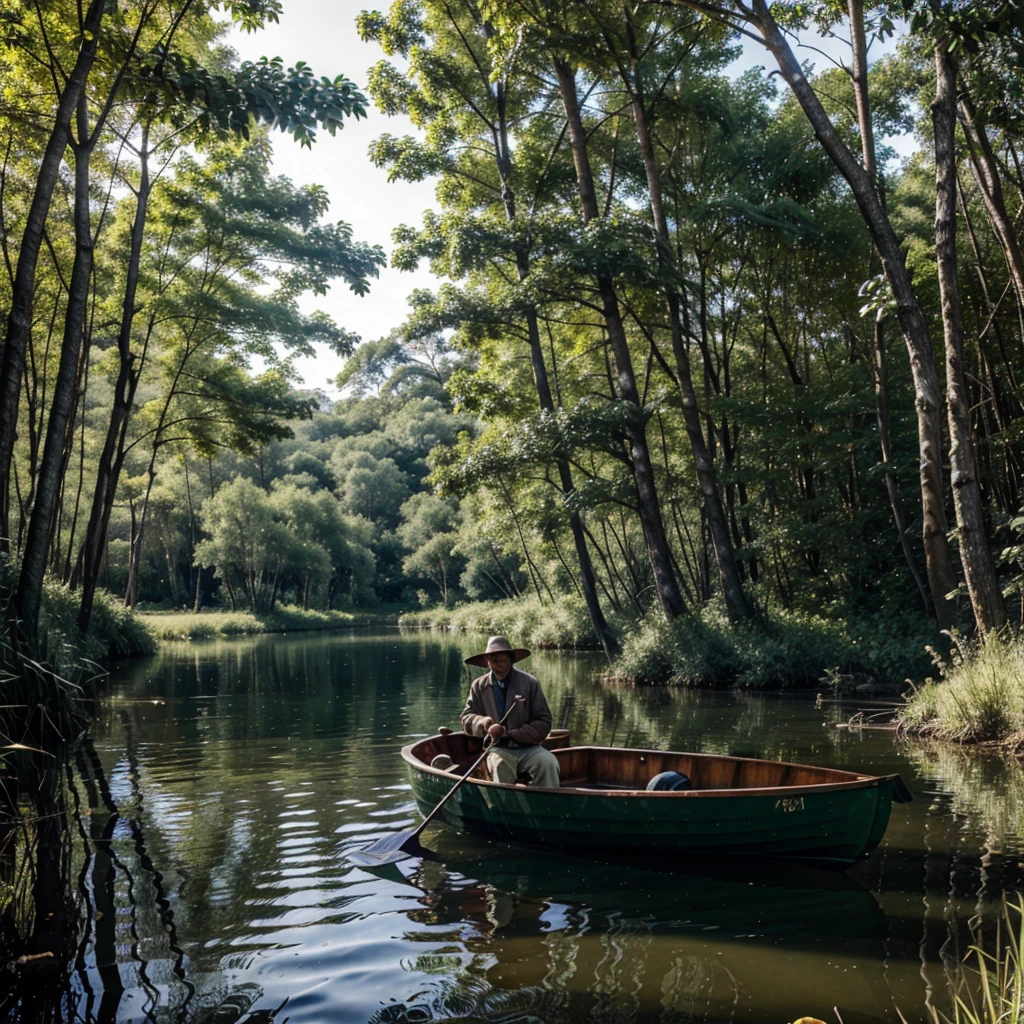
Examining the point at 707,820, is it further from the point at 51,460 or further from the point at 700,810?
the point at 51,460

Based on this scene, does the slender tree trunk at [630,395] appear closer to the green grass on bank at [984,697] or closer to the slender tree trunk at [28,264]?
the green grass on bank at [984,697]

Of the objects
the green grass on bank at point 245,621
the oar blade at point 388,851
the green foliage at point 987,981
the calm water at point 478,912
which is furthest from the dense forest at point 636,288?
the green grass on bank at point 245,621

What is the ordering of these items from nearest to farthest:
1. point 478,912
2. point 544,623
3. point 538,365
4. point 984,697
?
point 478,912, point 984,697, point 538,365, point 544,623

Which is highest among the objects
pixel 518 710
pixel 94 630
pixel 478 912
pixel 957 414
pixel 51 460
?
pixel 957 414

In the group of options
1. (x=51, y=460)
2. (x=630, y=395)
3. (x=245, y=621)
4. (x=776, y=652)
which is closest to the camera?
(x=51, y=460)

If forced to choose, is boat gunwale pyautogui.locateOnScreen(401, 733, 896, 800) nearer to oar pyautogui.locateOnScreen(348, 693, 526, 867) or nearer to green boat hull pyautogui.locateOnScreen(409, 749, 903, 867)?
green boat hull pyautogui.locateOnScreen(409, 749, 903, 867)

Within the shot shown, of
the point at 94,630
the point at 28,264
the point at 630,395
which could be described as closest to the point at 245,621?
the point at 94,630

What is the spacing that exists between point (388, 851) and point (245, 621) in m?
37.7

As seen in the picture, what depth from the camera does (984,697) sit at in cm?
944

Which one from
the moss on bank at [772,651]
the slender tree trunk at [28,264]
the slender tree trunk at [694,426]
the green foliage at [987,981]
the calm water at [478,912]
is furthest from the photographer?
the slender tree trunk at [694,426]

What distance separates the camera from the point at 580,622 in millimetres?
26422

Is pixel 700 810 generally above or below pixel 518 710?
below

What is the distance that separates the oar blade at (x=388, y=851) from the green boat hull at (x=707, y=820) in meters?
0.61

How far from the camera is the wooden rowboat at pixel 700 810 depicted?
552 cm
